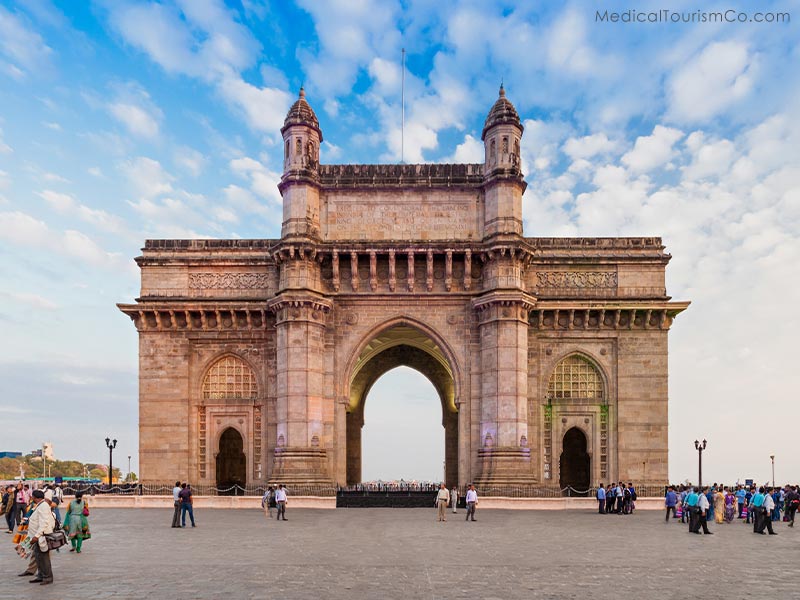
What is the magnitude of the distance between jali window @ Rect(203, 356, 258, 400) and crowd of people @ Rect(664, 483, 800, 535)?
19610 mm

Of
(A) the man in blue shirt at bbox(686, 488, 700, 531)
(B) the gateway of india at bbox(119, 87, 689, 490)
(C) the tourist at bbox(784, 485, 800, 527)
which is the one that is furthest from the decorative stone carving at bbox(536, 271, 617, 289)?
(A) the man in blue shirt at bbox(686, 488, 700, 531)

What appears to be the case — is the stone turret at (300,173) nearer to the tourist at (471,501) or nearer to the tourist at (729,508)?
the tourist at (471,501)

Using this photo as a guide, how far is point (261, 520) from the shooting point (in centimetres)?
2589

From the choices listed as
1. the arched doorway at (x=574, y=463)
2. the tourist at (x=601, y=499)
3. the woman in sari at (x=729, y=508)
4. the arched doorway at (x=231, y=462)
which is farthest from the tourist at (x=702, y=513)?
the arched doorway at (x=231, y=462)

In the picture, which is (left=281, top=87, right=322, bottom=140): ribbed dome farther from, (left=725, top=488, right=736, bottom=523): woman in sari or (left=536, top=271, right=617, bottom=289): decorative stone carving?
(left=725, top=488, right=736, bottom=523): woman in sari

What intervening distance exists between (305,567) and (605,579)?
18.2 ft

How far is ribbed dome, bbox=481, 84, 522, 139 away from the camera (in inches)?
1409

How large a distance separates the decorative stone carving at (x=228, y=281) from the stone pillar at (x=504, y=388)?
34.4ft

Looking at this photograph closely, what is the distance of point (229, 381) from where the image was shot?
37.5 meters

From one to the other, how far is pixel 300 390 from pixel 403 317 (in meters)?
5.89

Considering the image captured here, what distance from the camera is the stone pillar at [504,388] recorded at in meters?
33.5

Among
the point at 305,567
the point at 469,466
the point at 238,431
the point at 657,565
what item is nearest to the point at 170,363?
the point at 238,431

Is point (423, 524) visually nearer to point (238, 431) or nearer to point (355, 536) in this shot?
point (355, 536)

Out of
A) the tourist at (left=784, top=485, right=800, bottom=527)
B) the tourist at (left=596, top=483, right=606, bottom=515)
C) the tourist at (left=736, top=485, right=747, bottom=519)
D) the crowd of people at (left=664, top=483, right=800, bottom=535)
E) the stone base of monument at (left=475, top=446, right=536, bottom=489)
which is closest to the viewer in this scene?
the crowd of people at (left=664, top=483, right=800, bottom=535)
